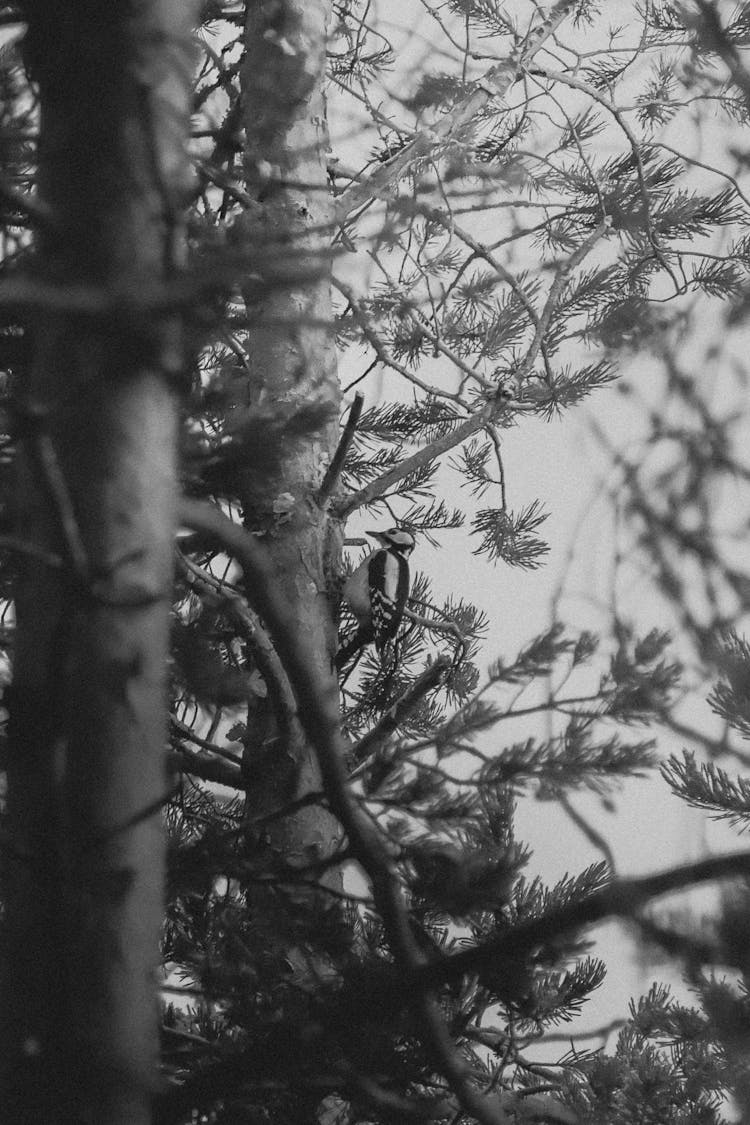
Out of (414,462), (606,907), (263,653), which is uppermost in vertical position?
(414,462)

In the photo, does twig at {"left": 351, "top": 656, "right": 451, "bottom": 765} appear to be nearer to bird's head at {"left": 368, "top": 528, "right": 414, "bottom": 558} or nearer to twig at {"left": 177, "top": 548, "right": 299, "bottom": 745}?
twig at {"left": 177, "top": 548, "right": 299, "bottom": 745}

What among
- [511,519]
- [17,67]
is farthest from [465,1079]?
[511,519]

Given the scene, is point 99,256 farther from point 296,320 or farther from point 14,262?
point 14,262

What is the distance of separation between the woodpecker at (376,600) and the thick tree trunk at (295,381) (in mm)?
230

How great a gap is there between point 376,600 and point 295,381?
109cm

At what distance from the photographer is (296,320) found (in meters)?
0.84

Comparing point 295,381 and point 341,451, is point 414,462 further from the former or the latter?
point 295,381

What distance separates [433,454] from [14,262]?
A: 1.16m

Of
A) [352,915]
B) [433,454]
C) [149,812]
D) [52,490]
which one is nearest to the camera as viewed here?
[52,490]

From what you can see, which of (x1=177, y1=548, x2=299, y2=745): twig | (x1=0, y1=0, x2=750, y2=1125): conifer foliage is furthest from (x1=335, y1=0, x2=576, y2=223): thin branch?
(x1=177, y1=548, x2=299, y2=745): twig

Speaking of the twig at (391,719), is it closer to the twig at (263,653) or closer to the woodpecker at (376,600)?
the twig at (263,653)

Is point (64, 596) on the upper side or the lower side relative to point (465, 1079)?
upper

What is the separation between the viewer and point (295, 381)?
5.57 ft

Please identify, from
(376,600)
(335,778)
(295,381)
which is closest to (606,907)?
(335,778)
